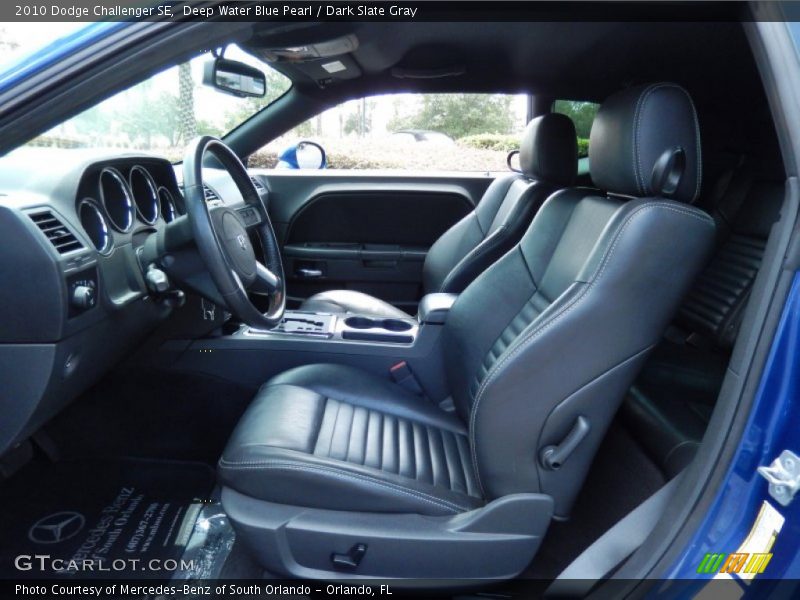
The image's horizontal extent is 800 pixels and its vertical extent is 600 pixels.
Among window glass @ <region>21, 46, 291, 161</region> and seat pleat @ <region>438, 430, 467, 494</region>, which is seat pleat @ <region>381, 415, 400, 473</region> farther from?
window glass @ <region>21, 46, 291, 161</region>

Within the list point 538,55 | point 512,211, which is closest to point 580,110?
point 538,55

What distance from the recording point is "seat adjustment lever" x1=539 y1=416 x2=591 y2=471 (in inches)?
55.0

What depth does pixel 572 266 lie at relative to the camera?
63.4 inches

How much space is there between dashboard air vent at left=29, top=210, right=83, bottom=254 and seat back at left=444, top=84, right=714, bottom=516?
93cm

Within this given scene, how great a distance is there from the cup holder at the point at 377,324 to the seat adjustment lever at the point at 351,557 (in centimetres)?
101

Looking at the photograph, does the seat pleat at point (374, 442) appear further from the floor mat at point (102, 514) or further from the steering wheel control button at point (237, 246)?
the floor mat at point (102, 514)

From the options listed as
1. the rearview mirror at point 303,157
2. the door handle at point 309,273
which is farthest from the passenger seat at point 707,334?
the rearview mirror at point 303,157

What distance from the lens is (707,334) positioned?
206cm

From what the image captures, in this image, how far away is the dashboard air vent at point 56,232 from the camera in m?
1.41

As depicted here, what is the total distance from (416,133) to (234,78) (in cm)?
128

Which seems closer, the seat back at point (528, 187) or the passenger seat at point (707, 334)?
the passenger seat at point (707, 334)

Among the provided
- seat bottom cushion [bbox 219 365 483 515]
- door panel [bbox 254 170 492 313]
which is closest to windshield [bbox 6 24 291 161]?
door panel [bbox 254 170 492 313]

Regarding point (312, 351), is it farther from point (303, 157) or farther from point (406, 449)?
point (303, 157)

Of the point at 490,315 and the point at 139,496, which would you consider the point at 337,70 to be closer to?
the point at 490,315
